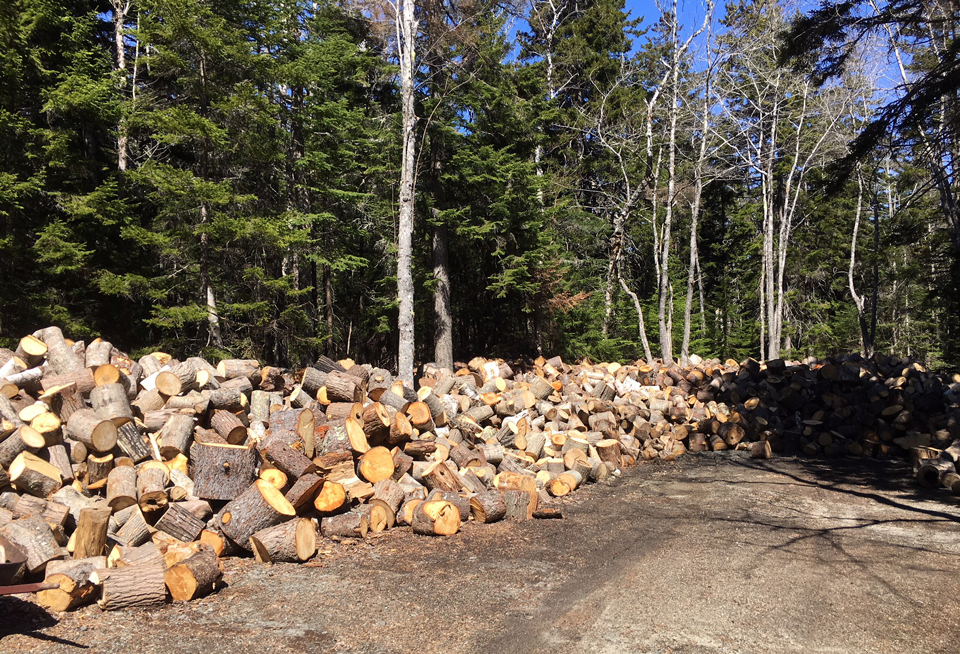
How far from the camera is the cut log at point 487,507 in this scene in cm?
619

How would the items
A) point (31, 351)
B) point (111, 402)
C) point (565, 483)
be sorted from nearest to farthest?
Answer: point (111, 402)
point (31, 351)
point (565, 483)

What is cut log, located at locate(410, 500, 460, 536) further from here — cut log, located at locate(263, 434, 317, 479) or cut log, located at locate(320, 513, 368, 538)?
cut log, located at locate(263, 434, 317, 479)

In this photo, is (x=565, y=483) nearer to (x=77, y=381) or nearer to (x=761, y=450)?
(x=761, y=450)

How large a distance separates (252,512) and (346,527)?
37.9 inches

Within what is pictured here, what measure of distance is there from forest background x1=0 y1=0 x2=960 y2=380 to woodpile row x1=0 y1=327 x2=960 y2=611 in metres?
3.82

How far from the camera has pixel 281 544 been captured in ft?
16.7

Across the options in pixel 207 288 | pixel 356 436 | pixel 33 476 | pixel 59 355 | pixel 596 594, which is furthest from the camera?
pixel 207 288

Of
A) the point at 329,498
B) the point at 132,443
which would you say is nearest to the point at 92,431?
the point at 132,443

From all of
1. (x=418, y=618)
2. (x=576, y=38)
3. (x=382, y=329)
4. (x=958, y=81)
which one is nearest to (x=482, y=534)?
(x=418, y=618)

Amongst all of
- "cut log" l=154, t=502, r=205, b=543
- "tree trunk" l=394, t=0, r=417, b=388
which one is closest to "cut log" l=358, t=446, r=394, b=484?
"cut log" l=154, t=502, r=205, b=543

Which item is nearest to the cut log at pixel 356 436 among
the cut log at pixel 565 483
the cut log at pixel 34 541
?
the cut log at pixel 565 483

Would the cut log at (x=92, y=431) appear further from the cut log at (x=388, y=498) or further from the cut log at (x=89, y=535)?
the cut log at (x=388, y=498)

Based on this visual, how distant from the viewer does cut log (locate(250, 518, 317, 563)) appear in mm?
5066

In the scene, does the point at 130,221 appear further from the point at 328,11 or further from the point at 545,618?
the point at 545,618
